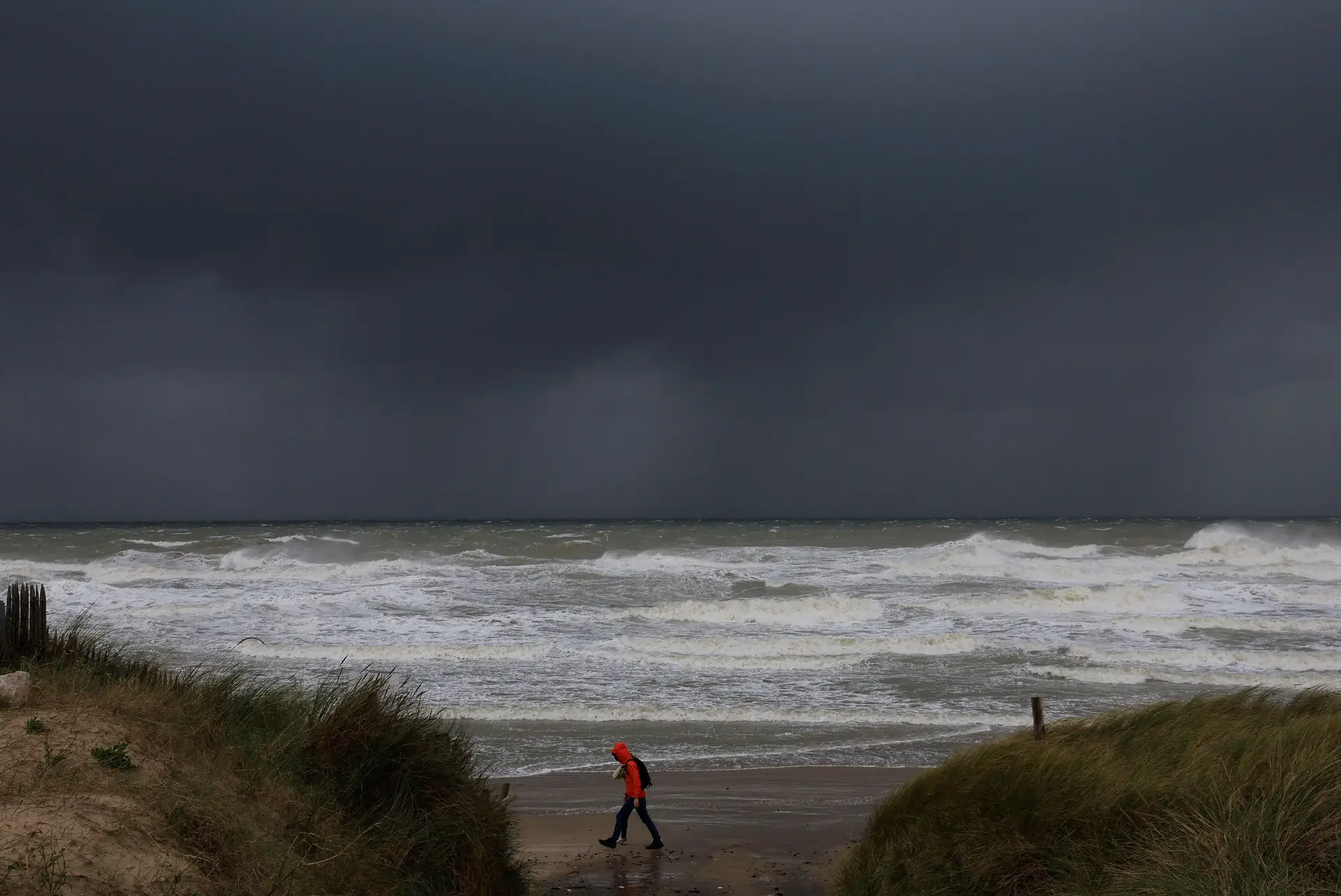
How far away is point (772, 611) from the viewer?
29562mm

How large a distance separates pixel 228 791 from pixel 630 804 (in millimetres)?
5461

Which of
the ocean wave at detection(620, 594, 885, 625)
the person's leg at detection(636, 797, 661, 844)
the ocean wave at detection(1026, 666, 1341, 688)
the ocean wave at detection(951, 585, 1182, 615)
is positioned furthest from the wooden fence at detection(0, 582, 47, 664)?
the ocean wave at detection(951, 585, 1182, 615)

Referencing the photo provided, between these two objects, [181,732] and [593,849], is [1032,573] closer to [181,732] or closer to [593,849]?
[593,849]

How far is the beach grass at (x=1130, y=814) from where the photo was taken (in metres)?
6.09

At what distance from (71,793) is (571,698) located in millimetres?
12871

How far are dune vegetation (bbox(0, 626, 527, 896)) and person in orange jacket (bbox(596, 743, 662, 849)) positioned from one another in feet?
4.66

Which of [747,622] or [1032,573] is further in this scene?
[1032,573]

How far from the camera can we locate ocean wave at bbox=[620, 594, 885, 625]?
28.4 metres

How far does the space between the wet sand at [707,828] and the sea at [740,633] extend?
0.83 meters

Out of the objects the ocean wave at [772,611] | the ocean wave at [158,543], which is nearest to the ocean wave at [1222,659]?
the ocean wave at [772,611]

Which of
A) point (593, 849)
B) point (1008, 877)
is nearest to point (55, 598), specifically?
point (593, 849)

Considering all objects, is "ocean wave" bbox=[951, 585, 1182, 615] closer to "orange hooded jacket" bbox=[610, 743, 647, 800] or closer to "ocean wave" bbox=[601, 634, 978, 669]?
"ocean wave" bbox=[601, 634, 978, 669]

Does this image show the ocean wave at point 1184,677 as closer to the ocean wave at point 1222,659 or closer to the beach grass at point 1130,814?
the ocean wave at point 1222,659

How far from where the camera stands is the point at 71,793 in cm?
564
